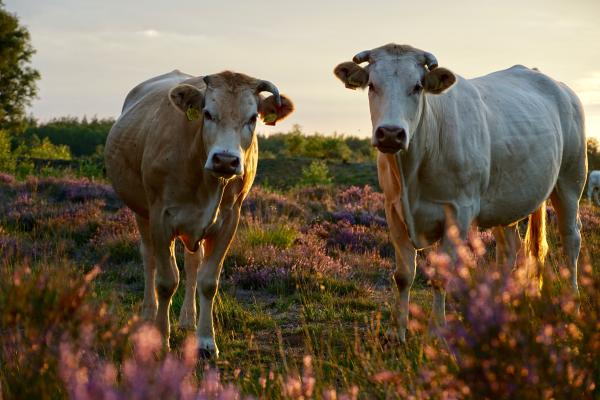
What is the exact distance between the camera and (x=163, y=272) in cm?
596

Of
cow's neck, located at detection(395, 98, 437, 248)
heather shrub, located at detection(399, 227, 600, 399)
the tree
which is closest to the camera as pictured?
heather shrub, located at detection(399, 227, 600, 399)

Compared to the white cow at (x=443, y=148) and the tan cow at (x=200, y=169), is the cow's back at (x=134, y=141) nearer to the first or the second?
the tan cow at (x=200, y=169)

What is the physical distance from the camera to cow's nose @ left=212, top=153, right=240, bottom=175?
16.8 feet

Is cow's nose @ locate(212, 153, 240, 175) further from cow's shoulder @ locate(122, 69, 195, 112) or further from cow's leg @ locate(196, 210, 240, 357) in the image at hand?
cow's shoulder @ locate(122, 69, 195, 112)

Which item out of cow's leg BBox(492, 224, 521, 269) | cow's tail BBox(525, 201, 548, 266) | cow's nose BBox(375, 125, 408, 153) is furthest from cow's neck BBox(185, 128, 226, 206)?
cow's leg BBox(492, 224, 521, 269)

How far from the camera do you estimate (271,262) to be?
899 cm

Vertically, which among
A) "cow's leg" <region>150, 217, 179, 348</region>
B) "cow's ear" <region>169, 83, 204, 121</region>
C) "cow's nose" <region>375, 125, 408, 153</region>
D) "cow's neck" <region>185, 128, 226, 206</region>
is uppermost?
"cow's ear" <region>169, 83, 204, 121</region>

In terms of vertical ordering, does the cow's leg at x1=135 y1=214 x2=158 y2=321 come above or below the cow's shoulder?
below

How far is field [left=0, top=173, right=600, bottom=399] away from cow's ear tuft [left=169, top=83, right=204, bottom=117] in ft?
5.04

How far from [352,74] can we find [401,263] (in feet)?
5.36

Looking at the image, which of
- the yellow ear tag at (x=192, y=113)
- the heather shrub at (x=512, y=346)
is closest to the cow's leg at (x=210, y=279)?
the yellow ear tag at (x=192, y=113)

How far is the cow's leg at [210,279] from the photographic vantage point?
5934 millimetres

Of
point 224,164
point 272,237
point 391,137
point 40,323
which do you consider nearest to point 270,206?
point 272,237

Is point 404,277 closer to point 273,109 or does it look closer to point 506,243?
point 273,109
